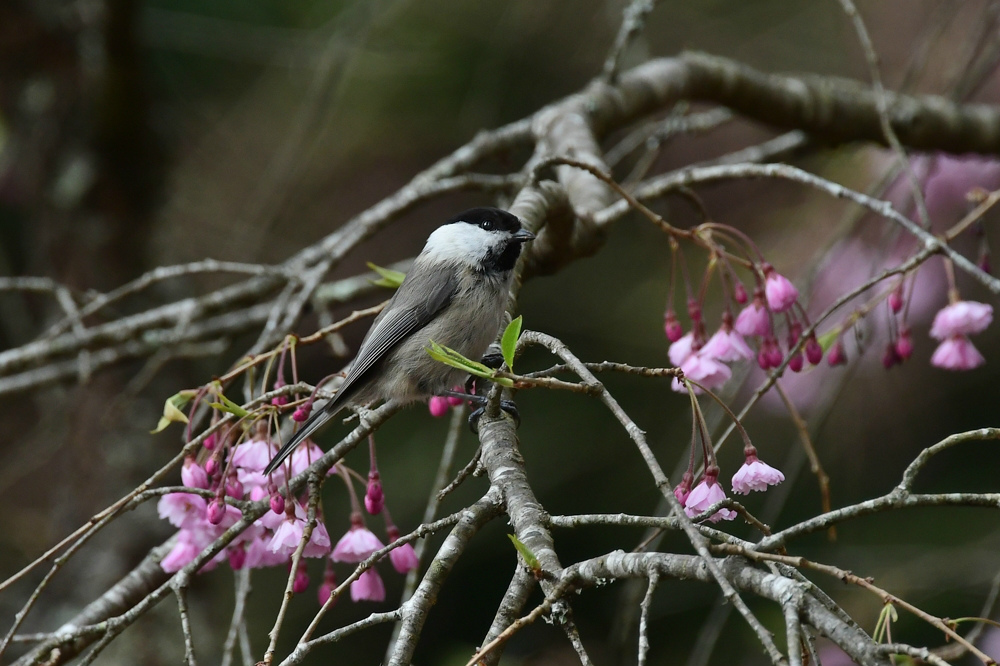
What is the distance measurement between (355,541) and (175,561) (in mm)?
373

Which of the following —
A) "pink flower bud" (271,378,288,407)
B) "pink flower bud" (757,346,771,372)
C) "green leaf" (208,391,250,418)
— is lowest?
"pink flower bud" (757,346,771,372)

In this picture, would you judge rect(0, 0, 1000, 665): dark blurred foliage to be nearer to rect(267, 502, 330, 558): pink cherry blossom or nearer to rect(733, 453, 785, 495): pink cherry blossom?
rect(267, 502, 330, 558): pink cherry blossom

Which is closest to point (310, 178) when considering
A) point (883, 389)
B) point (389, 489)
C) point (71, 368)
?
point (389, 489)

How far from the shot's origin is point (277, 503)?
5.37ft

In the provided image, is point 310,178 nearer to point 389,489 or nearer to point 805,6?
point 389,489

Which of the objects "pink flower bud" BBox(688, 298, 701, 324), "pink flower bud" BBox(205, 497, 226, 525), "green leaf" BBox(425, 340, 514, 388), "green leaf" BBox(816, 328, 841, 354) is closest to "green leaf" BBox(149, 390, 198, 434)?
"pink flower bud" BBox(205, 497, 226, 525)

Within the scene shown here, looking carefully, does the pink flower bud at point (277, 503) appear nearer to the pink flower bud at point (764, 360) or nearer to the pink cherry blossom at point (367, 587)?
the pink cherry blossom at point (367, 587)

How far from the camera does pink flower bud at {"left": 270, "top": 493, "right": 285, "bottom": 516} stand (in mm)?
1637

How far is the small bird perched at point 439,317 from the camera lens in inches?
93.5

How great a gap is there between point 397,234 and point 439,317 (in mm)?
3409

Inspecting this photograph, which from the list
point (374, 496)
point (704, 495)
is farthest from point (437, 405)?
point (704, 495)

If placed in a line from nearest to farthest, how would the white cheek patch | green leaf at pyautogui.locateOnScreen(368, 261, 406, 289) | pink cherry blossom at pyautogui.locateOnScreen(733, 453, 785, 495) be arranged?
pink cherry blossom at pyautogui.locateOnScreen(733, 453, 785, 495), green leaf at pyautogui.locateOnScreen(368, 261, 406, 289), the white cheek patch

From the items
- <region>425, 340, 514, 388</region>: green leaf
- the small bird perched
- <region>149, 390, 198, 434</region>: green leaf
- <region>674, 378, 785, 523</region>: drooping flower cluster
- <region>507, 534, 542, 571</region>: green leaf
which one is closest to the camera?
<region>507, 534, 542, 571</region>: green leaf

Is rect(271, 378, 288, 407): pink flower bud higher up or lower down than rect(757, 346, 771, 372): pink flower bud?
higher up
